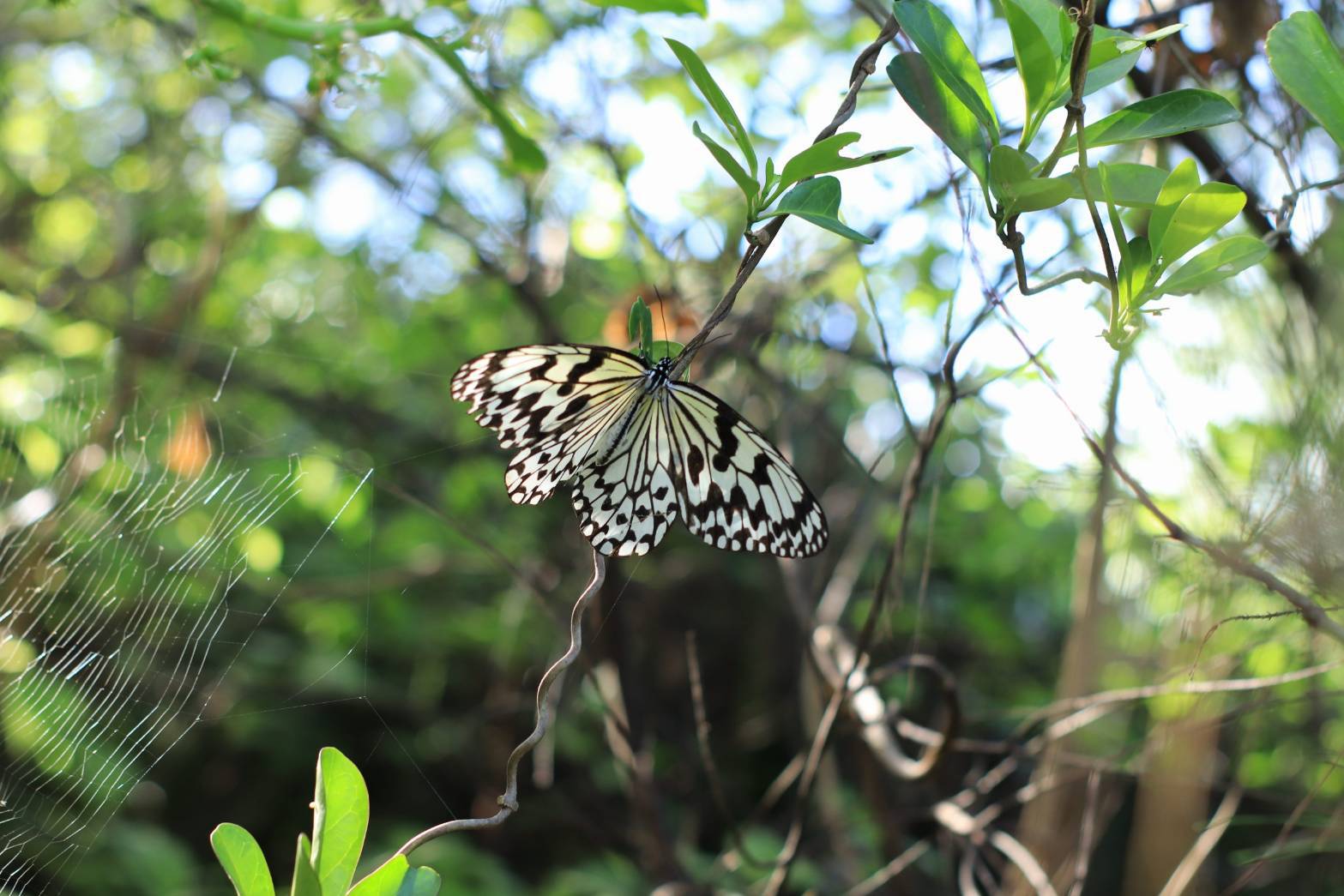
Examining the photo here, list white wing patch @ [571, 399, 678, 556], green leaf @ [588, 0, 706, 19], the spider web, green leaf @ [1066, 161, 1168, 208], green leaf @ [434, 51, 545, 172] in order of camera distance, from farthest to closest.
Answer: the spider web → green leaf @ [434, 51, 545, 172] → green leaf @ [588, 0, 706, 19] → white wing patch @ [571, 399, 678, 556] → green leaf @ [1066, 161, 1168, 208]

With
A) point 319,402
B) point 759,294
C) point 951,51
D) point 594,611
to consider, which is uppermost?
point 951,51

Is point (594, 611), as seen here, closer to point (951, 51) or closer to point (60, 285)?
point (951, 51)

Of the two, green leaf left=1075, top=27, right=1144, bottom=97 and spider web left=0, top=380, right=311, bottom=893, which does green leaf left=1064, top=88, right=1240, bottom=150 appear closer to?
green leaf left=1075, top=27, right=1144, bottom=97

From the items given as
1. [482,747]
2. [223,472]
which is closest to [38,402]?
[223,472]

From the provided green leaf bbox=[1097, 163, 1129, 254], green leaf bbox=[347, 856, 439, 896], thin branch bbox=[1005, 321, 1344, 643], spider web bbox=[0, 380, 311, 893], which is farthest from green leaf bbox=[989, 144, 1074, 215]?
spider web bbox=[0, 380, 311, 893]

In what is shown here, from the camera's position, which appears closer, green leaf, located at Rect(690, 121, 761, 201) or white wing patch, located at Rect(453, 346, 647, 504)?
green leaf, located at Rect(690, 121, 761, 201)

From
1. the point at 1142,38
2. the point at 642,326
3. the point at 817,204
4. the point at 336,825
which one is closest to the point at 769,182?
the point at 817,204
